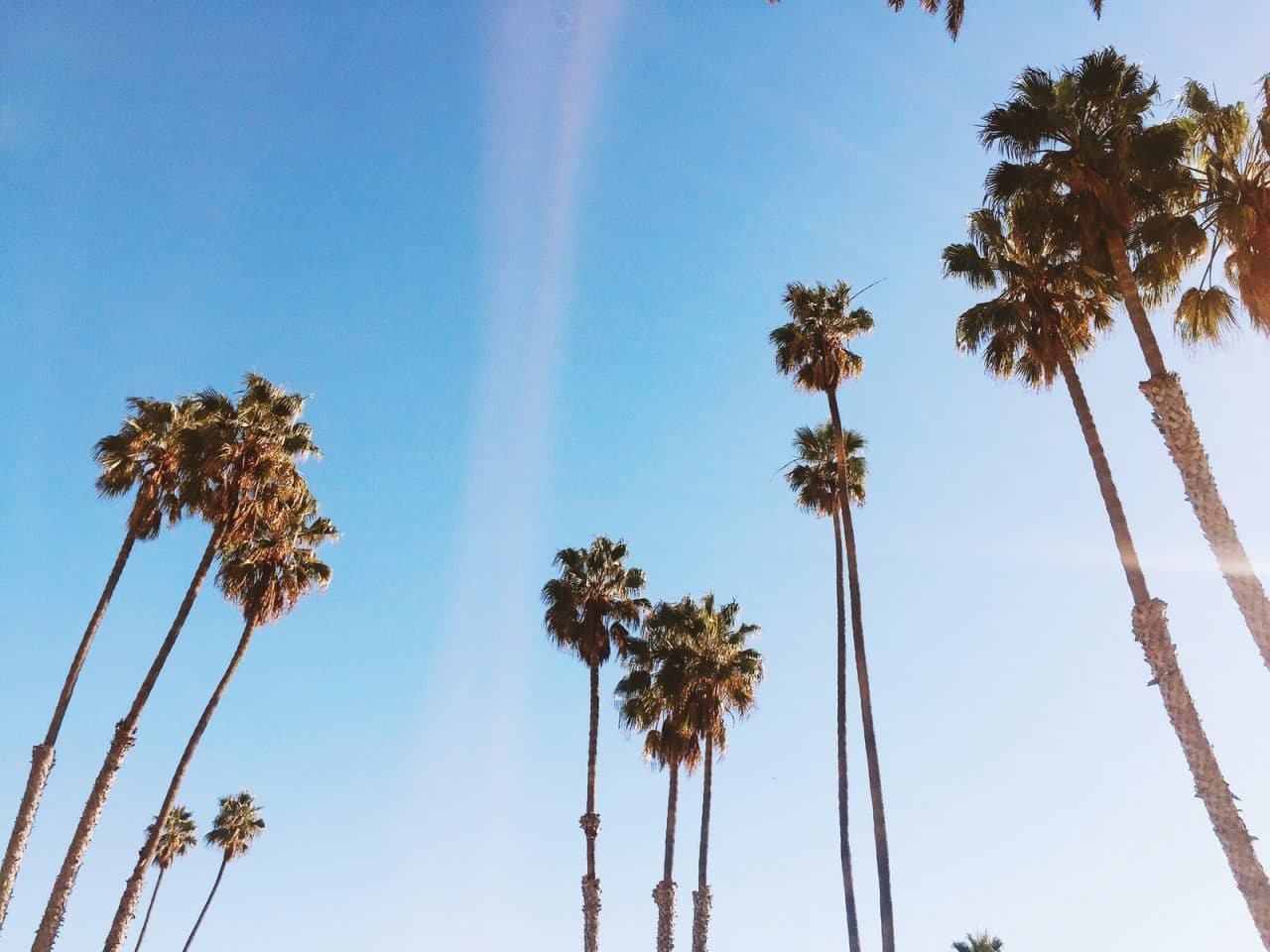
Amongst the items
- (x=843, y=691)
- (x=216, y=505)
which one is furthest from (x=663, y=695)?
(x=216, y=505)

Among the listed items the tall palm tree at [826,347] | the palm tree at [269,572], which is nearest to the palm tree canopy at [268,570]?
the palm tree at [269,572]

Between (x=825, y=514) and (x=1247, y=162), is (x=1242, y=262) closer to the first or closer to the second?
(x=1247, y=162)

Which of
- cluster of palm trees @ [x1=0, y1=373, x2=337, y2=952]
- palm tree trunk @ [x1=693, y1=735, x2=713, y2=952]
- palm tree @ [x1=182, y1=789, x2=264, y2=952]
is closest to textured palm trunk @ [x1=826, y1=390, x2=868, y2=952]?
palm tree trunk @ [x1=693, y1=735, x2=713, y2=952]

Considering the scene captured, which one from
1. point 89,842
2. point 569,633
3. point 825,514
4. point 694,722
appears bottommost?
point 89,842

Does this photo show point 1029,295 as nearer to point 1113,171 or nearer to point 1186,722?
point 1113,171

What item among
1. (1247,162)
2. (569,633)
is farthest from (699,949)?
(1247,162)

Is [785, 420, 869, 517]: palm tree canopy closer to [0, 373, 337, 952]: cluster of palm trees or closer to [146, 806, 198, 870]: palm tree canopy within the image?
[0, 373, 337, 952]: cluster of palm trees

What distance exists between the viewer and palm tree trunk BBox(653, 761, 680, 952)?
3250 cm

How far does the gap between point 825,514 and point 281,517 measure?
742 inches

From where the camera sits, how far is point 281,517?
30.9 meters

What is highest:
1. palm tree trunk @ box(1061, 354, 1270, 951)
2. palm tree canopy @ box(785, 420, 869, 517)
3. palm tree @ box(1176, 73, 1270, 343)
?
palm tree canopy @ box(785, 420, 869, 517)

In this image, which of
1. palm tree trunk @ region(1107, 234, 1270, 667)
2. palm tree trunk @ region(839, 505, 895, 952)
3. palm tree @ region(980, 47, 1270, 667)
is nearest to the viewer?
palm tree trunk @ region(1107, 234, 1270, 667)

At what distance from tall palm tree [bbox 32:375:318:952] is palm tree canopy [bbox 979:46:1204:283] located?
2238 centimetres

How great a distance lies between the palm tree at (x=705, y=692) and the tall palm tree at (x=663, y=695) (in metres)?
0.11
